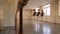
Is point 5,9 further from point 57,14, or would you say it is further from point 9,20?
point 57,14

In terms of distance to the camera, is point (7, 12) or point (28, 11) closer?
point (7, 12)

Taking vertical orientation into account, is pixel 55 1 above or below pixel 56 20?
above

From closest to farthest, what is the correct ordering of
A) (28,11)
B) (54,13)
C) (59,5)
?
1. (59,5)
2. (54,13)
3. (28,11)

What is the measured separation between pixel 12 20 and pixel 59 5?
6.19 meters

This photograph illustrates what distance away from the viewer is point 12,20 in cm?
895

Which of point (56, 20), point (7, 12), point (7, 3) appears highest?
point (7, 3)

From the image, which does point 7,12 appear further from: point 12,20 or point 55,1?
point 55,1

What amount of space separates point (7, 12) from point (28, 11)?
2182 centimetres

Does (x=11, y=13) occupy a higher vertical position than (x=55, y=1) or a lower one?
lower

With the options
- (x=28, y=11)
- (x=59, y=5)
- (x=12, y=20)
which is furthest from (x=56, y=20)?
(x=28, y=11)

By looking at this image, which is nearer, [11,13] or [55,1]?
[11,13]

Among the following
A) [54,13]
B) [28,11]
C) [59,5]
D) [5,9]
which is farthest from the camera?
[28,11]

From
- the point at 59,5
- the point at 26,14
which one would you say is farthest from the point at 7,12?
the point at 26,14

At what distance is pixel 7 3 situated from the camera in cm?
897
